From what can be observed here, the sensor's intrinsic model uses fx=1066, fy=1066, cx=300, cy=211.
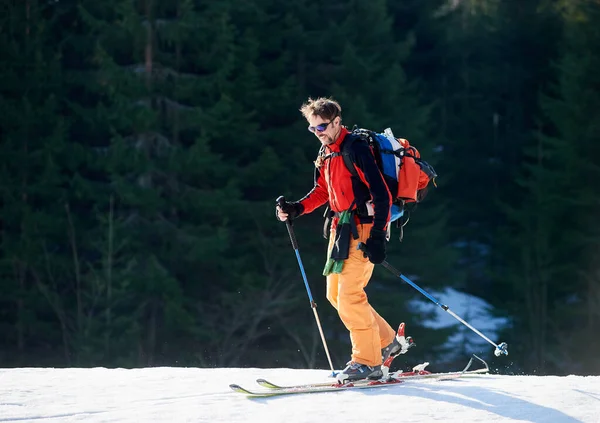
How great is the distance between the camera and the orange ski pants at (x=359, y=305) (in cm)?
592

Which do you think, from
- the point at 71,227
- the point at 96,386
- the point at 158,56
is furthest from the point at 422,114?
the point at 96,386

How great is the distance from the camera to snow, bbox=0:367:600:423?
530cm

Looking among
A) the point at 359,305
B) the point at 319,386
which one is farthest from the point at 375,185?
the point at 319,386

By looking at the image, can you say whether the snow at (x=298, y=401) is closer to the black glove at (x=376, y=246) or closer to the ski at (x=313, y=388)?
the ski at (x=313, y=388)

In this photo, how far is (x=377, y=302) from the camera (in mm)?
23172

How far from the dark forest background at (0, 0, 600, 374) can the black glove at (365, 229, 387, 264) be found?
16146mm

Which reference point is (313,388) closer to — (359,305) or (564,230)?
(359,305)

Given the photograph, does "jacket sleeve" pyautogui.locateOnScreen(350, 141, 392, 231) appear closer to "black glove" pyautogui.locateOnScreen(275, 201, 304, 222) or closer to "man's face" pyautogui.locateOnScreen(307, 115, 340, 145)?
"man's face" pyautogui.locateOnScreen(307, 115, 340, 145)

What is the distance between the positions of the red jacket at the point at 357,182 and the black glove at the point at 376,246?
0.11 ft

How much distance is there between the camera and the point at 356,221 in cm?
596

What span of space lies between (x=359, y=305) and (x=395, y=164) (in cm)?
81

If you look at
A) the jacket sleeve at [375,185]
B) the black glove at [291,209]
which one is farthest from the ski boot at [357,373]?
the black glove at [291,209]

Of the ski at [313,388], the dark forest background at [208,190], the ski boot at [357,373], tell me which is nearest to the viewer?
the ski at [313,388]

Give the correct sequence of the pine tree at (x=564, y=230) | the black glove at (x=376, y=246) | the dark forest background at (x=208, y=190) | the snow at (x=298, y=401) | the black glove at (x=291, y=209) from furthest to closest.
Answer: the pine tree at (x=564, y=230) < the dark forest background at (x=208, y=190) < the black glove at (x=291, y=209) < the black glove at (x=376, y=246) < the snow at (x=298, y=401)
